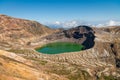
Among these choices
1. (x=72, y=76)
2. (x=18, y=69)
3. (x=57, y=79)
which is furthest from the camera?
(x=72, y=76)

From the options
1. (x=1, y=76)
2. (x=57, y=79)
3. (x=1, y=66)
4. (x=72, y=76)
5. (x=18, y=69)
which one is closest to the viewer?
(x=1, y=76)

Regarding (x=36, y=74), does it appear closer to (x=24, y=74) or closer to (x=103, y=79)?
(x=24, y=74)

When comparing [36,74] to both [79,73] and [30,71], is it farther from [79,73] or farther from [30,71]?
[79,73]

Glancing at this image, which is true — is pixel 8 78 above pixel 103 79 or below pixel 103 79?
above

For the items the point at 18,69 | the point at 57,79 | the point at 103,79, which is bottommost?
the point at 103,79

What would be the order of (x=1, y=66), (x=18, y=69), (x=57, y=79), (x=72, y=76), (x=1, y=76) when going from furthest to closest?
1. (x=72, y=76)
2. (x=57, y=79)
3. (x=18, y=69)
4. (x=1, y=66)
5. (x=1, y=76)

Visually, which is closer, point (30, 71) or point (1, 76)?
point (1, 76)

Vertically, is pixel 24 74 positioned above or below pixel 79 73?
above

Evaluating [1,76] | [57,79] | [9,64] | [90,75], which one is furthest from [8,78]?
[90,75]

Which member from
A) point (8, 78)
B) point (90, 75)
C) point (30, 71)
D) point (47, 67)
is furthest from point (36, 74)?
point (90, 75)
